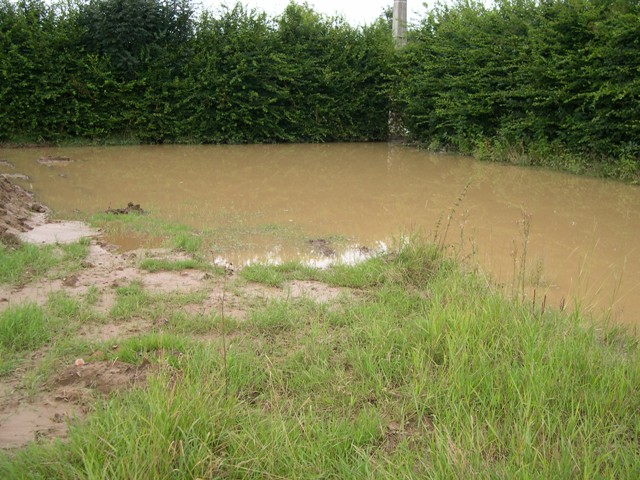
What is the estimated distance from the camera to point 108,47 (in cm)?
1533

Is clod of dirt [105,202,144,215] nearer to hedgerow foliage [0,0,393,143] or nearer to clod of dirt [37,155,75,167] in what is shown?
clod of dirt [37,155,75,167]

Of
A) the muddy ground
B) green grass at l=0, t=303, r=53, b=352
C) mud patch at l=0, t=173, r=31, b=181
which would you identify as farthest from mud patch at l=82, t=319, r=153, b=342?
mud patch at l=0, t=173, r=31, b=181

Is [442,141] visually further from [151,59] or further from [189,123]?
[151,59]

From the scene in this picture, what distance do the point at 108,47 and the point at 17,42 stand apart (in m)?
2.21

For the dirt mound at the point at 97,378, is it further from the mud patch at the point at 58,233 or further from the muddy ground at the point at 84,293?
the mud patch at the point at 58,233

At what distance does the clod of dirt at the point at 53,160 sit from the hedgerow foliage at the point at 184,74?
2623mm

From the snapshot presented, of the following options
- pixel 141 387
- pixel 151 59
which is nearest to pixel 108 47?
pixel 151 59

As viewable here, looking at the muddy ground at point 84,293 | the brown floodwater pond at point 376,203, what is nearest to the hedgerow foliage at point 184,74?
the brown floodwater pond at point 376,203

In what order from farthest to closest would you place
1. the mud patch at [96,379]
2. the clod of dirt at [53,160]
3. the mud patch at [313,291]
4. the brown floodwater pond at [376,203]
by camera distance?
the clod of dirt at [53,160], the brown floodwater pond at [376,203], the mud patch at [313,291], the mud patch at [96,379]

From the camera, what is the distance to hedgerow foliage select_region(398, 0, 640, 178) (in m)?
10.7

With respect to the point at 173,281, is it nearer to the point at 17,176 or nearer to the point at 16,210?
the point at 16,210

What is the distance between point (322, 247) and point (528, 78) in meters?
8.88

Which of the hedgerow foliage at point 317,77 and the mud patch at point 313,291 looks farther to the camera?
the hedgerow foliage at point 317,77

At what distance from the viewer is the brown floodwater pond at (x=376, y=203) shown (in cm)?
584
